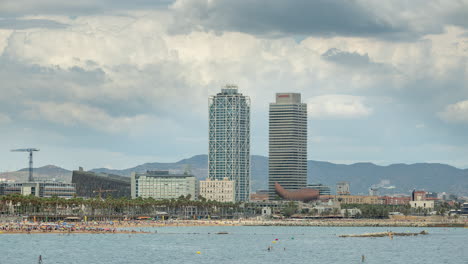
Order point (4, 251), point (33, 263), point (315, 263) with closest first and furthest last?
point (33, 263) < point (315, 263) < point (4, 251)

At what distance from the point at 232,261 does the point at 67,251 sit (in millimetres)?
40126

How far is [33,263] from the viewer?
160m

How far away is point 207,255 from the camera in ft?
609

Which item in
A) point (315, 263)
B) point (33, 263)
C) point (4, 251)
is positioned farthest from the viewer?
point (4, 251)

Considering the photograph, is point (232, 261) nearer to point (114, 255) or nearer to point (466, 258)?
point (114, 255)

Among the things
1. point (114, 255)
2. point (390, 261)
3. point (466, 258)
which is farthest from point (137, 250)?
point (466, 258)

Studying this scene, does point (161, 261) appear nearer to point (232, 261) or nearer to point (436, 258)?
point (232, 261)

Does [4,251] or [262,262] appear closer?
[262,262]

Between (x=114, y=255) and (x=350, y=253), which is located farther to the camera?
(x=350, y=253)

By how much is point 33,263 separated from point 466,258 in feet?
309

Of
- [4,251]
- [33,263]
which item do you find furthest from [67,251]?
[33,263]

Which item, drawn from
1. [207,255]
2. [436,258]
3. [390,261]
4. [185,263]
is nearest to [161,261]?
[185,263]

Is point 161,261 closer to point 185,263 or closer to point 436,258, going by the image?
point 185,263

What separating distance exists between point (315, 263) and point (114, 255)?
141 feet
